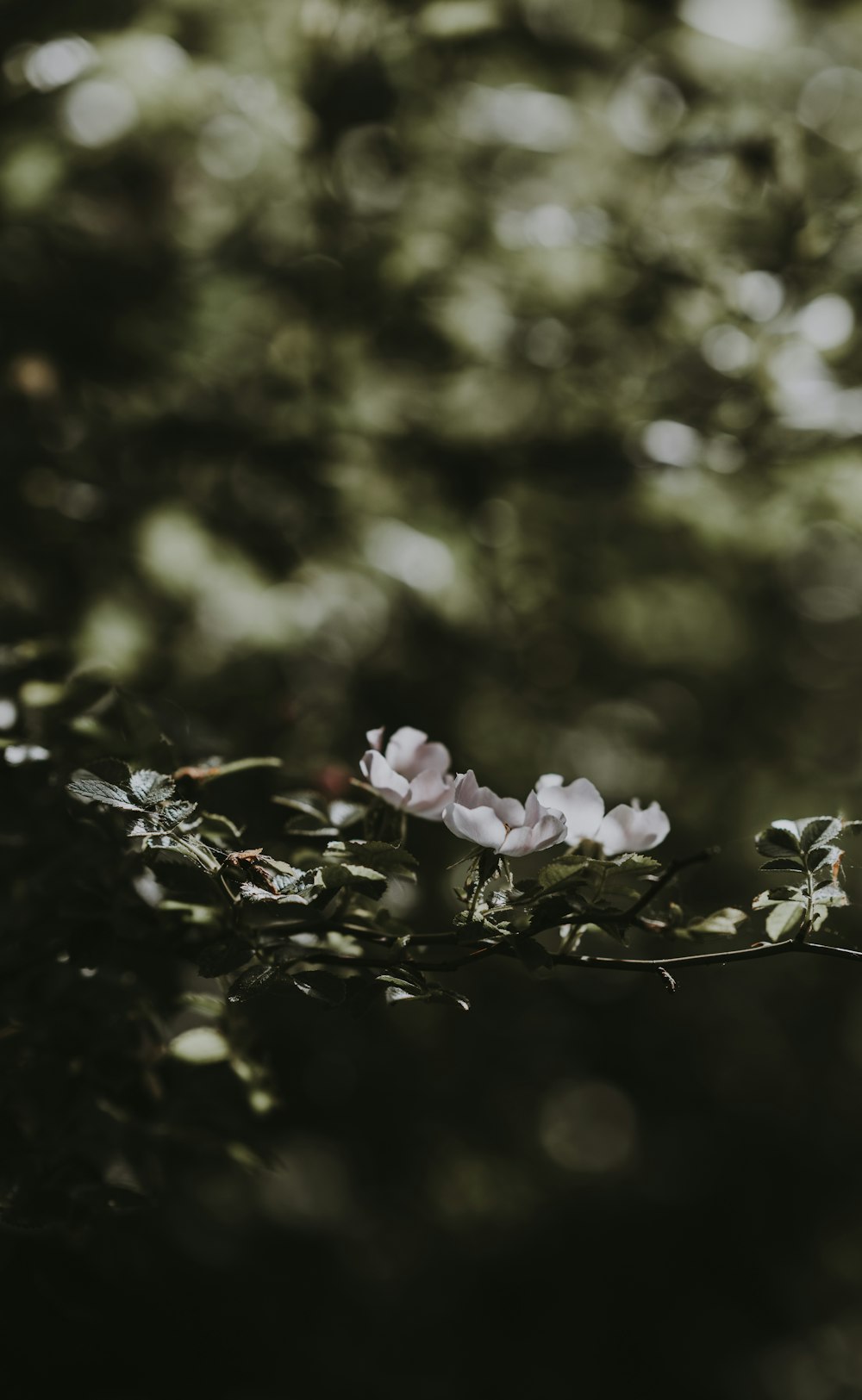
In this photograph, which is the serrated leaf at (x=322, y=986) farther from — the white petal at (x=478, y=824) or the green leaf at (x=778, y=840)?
the green leaf at (x=778, y=840)

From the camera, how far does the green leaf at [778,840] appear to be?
1.86 ft

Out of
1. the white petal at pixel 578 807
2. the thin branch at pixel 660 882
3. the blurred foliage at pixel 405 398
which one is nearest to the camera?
the thin branch at pixel 660 882

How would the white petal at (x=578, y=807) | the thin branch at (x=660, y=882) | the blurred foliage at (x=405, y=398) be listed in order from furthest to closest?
1. the blurred foliage at (x=405, y=398)
2. the white petal at (x=578, y=807)
3. the thin branch at (x=660, y=882)

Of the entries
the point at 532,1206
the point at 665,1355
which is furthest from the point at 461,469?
the point at 665,1355

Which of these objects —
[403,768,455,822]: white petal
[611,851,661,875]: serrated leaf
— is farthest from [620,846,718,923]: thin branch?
[403,768,455,822]: white petal

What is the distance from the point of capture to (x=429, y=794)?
1.96ft

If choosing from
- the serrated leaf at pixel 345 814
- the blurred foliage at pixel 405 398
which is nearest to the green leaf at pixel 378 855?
the serrated leaf at pixel 345 814

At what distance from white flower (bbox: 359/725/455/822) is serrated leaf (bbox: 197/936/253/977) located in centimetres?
11

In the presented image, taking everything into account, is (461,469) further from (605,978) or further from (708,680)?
(605,978)

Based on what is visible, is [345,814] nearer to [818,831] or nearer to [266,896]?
[266,896]

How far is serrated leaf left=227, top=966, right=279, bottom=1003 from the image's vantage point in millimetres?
535

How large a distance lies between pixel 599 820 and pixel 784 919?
0.34ft

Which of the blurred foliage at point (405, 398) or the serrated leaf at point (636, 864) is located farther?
the blurred foliage at point (405, 398)

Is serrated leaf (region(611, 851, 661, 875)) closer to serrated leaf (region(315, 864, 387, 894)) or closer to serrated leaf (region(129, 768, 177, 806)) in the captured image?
serrated leaf (region(315, 864, 387, 894))
